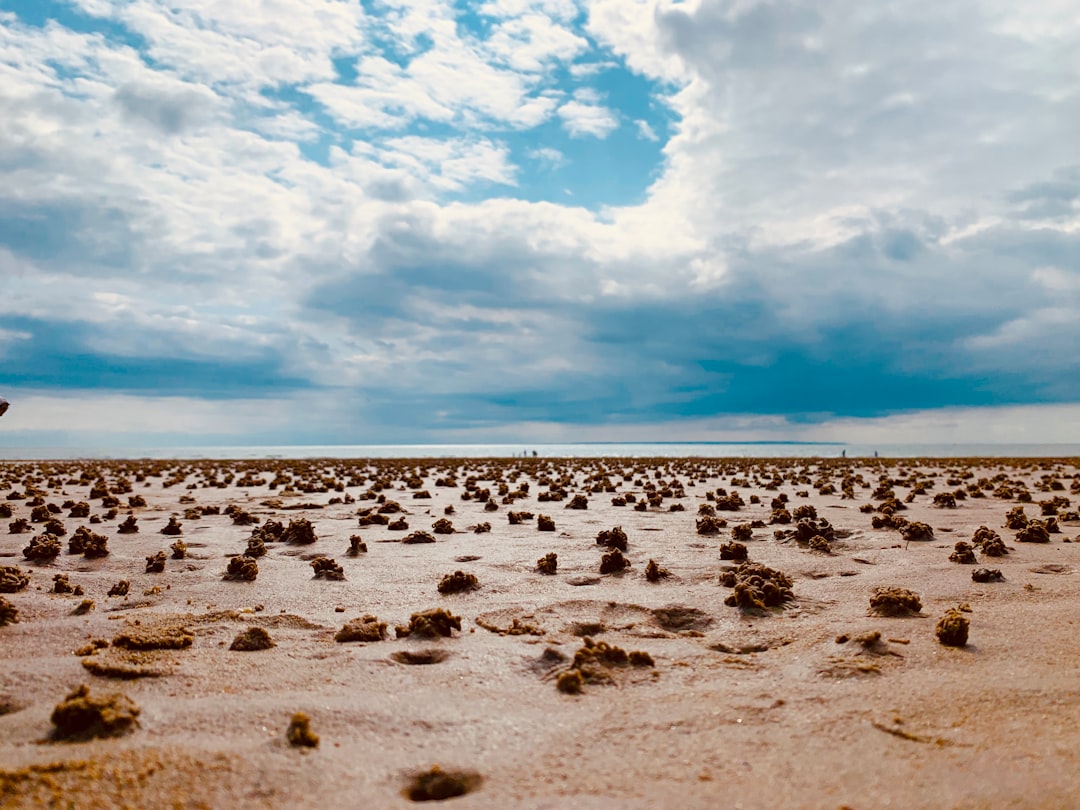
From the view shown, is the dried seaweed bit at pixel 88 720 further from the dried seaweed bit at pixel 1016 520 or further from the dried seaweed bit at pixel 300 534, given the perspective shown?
the dried seaweed bit at pixel 1016 520

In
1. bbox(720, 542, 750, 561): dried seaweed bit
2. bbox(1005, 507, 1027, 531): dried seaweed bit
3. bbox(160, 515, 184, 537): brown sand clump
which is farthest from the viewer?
bbox(160, 515, 184, 537): brown sand clump

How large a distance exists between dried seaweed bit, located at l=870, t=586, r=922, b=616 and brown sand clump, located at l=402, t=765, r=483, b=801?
4.75 meters

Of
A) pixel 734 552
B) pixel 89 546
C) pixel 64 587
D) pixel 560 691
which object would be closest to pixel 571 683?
pixel 560 691

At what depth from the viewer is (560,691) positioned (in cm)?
491

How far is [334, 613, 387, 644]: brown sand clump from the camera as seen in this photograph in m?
6.12

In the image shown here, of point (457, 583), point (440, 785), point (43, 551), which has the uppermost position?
point (43, 551)

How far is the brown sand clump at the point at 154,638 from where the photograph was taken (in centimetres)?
575

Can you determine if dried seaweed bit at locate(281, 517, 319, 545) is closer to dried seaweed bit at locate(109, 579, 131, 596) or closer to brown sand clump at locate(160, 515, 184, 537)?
brown sand clump at locate(160, 515, 184, 537)

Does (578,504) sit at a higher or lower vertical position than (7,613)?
lower

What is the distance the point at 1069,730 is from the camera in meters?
4.21

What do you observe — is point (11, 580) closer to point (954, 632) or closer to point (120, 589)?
point (120, 589)

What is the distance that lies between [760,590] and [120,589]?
7.16 metres

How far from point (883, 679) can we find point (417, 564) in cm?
636

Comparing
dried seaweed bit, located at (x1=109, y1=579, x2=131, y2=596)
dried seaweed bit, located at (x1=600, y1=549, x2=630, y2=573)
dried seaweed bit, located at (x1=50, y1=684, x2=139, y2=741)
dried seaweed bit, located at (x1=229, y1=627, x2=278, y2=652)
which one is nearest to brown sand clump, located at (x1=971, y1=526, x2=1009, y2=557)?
dried seaweed bit, located at (x1=600, y1=549, x2=630, y2=573)
